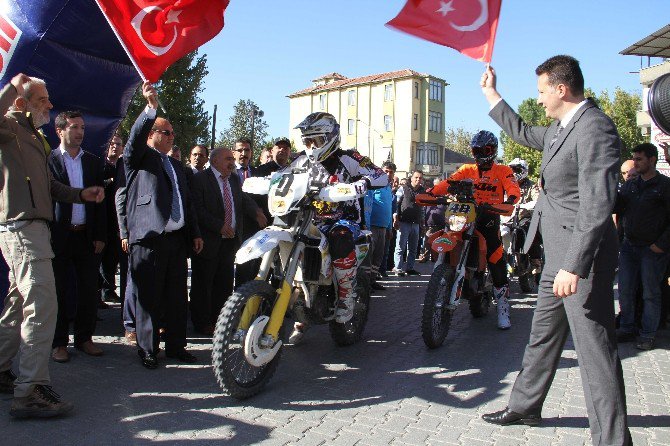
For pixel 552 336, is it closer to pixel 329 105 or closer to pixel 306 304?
pixel 306 304

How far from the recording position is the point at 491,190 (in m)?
7.17

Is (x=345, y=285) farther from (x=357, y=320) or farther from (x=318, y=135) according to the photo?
(x=318, y=135)

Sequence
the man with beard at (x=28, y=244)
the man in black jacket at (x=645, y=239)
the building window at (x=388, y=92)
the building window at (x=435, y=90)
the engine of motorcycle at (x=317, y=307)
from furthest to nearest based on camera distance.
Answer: the building window at (x=435, y=90) → the building window at (x=388, y=92) → the man in black jacket at (x=645, y=239) → the engine of motorcycle at (x=317, y=307) → the man with beard at (x=28, y=244)

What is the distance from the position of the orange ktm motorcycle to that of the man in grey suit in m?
1.90

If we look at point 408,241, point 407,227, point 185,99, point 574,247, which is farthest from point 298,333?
point 185,99

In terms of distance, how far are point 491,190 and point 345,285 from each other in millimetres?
2505

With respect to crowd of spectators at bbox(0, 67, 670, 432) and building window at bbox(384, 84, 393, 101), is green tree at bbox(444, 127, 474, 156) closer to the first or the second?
building window at bbox(384, 84, 393, 101)

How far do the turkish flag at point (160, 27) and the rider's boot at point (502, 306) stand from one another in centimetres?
426

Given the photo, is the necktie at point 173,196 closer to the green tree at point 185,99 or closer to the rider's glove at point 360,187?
the rider's glove at point 360,187

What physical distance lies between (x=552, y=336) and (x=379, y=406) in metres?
1.33

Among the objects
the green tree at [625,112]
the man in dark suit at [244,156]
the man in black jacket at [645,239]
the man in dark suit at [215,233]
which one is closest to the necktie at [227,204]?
the man in dark suit at [215,233]

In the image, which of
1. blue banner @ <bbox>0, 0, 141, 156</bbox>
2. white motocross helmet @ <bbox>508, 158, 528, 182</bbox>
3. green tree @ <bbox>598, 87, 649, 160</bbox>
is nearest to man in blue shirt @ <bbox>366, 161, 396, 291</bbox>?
white motocross helmet @ <bbox>508, 158, 528, 182</bbox>

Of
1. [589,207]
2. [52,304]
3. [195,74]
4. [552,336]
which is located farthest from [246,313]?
[195,74]

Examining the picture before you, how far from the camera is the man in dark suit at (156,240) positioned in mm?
5355
